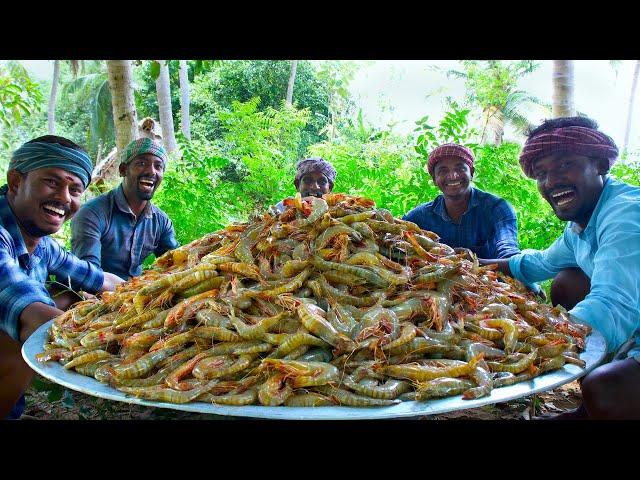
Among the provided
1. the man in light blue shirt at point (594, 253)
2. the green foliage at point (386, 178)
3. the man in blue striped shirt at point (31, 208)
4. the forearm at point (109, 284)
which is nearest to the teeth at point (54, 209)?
the man in blue striped shirt at point (31, 208)

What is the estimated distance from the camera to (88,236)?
4.43m

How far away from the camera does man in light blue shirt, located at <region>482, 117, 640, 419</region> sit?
96.0 inches

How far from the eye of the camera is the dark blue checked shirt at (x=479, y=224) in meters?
4.55

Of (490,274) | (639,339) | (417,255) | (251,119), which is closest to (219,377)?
(417,255)

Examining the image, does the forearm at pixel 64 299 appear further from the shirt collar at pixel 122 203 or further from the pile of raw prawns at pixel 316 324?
the shirt collar at pixel 122 203

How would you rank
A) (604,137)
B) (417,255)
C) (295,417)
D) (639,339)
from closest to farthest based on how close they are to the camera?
(295,417)
(417,255)
(639,339)
(604,137)

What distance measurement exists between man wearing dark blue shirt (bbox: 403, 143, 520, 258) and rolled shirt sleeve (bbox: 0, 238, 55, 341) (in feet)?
10.6

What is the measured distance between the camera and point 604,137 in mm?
3117

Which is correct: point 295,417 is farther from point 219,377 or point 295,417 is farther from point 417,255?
point 417,255

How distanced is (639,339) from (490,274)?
0.83m

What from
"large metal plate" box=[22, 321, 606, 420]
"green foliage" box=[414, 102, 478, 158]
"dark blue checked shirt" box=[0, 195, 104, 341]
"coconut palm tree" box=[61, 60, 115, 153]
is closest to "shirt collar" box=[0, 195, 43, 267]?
"dark blue checked shirt" box=[0, 195, 104, 341]

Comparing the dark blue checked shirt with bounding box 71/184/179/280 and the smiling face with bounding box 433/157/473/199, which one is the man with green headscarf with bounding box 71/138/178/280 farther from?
the smiling face with bounding box 433/157/473/199

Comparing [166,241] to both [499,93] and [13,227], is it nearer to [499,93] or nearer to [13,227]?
[13,227]

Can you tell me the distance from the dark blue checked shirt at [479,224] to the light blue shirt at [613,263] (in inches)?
45.6
